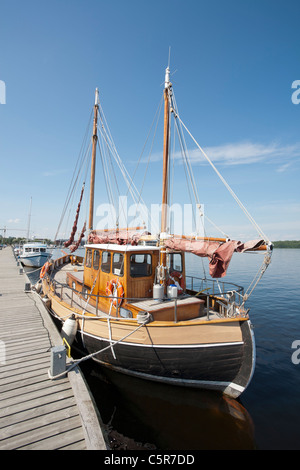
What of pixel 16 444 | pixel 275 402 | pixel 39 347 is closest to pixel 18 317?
pixel 39 347

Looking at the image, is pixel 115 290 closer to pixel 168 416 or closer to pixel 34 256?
pixel 168 416

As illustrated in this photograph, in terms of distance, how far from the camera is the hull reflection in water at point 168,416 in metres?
5.40

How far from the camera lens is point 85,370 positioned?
8359 millimetres

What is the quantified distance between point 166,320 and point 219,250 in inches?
111

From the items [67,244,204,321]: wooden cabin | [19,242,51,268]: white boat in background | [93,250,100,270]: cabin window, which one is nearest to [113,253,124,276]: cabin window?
[67,244,204,321]: wooden cabin

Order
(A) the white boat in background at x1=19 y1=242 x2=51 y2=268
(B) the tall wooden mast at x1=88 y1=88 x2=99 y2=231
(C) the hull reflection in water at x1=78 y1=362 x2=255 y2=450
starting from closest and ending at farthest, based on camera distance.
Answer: (C) the hull reflection in water at x1=78 y1=362 x2=255 y2=450 < (B) the tall wooden mast at x1=88 y1=88 x2=99 y2=231 < (A) the white boat in background at x1=19 y1=242 x2=51 y2=268

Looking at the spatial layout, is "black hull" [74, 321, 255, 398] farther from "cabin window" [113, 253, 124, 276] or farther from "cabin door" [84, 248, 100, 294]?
"cabin door" [84, 248, 100, 294]

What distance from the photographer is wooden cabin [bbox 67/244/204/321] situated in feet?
24.4

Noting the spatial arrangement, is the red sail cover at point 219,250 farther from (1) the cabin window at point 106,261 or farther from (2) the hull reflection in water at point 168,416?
(2) the hull reflection in water at point 168,416

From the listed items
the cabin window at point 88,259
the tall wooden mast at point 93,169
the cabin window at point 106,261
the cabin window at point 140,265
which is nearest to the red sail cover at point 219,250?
the cabin window at point 140,265

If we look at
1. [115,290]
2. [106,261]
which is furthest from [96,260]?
[115,290]

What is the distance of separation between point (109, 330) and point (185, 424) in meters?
3.23

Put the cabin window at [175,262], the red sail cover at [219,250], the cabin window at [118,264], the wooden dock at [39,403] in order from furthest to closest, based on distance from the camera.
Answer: the cabin window at [175,262] < the cabin window at [118,264] < the red sail cover at [219,250] < the wooden dock at [39,403]

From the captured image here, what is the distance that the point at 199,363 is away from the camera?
6570mm
